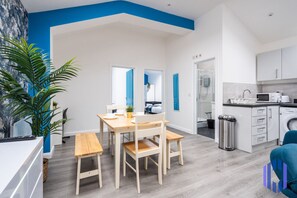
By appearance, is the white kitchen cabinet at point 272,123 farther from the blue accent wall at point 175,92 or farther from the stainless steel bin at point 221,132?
the blue accent wall at point 175,92

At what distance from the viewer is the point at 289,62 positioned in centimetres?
340

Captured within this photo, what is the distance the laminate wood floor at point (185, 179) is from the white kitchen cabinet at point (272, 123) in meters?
0.56

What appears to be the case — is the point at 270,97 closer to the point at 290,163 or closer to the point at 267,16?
the point at 267,16

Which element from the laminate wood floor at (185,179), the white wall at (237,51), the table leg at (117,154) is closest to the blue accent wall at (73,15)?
A: the laminate wood floor at (185,179)

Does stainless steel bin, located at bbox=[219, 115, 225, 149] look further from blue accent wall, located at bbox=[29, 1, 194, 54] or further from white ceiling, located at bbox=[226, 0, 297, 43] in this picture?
blue accent wall, located at bbox=[29, 1, 194, 54]

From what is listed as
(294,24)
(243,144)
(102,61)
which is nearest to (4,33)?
(102,61)

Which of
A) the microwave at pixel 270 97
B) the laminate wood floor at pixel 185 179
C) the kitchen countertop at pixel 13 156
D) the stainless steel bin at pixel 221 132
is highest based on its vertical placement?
the microwave at pixel 270 97

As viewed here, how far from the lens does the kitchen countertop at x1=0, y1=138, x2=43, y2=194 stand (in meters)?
0.79

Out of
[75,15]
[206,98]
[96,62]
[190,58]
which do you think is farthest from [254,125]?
[96,62]

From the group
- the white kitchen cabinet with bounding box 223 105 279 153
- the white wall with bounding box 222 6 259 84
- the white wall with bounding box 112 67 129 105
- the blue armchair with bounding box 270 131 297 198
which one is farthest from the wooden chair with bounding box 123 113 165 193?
the white wall with bounding box 112 67 129 105

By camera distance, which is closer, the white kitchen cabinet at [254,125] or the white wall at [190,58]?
the white kitchen cabinet at [254,125]

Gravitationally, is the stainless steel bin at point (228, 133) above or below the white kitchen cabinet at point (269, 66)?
below

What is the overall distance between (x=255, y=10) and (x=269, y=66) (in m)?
1.37

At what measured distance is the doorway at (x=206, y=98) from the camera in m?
4.96
